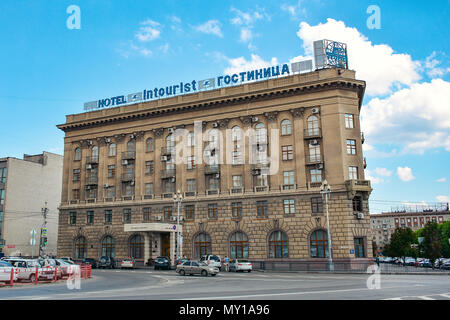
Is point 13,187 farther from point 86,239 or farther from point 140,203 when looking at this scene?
point 140,203

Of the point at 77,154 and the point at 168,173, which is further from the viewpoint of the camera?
the point at 77,154

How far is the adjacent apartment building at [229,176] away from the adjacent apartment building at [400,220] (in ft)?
349

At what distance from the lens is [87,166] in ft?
219

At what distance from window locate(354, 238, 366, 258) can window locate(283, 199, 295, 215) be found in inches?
321

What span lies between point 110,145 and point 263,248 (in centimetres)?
2992

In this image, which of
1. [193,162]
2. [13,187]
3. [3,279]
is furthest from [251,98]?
[13,187]

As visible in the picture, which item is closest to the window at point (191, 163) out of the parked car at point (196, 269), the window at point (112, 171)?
the window at point (112, 171)

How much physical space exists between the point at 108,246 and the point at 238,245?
21.1 metres

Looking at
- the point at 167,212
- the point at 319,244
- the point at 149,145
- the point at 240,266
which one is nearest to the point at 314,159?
the point at 319,244

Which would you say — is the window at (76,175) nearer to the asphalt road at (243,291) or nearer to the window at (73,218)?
the window at (73,218)

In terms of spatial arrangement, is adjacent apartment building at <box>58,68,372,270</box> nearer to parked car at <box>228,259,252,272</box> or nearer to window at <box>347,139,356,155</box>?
window at <box>347,139,356,155</box>

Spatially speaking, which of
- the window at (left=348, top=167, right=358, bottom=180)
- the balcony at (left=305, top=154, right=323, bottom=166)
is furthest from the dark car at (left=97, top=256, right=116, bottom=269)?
the window at (left=348, top=167, right=358, bottom=180)

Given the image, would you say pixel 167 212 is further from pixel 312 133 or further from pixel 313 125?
pixel 313 125

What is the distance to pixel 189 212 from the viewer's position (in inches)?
2290
